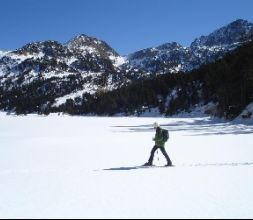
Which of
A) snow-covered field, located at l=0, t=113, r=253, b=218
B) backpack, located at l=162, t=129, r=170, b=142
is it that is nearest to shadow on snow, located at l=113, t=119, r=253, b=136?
snow-covered field, located at l=0, t=113, r=253, b=218

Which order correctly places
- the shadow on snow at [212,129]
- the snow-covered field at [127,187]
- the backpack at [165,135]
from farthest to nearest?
the shadow on snow at [212,129] → the backpack at [165,135] → the snow-covered field at [127,187]

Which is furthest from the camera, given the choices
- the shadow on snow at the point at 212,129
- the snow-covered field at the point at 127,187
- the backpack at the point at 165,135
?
the shadow on snow at the point at 212,129

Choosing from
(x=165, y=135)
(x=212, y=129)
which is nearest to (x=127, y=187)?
(x=165, y=135)

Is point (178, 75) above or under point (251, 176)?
above

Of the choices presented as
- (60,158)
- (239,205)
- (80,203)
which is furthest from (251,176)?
(60,158)

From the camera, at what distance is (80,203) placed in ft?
34.7

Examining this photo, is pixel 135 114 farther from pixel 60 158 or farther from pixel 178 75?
pixel 60 158

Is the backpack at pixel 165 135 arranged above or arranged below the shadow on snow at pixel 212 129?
above

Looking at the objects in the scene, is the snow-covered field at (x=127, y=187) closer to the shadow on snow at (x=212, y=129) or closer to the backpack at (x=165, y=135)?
the backpack at (x=165, y=135)

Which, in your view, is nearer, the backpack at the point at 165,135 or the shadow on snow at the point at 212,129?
the backpack at the point at 165,135

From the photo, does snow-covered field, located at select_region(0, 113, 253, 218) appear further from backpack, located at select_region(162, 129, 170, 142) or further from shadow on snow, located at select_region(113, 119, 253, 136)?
shadow on snow, located at select_region(113, 119, 253, 136)

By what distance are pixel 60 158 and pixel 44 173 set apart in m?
5.32

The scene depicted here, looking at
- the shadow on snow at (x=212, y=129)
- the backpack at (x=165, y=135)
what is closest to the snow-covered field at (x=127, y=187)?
the backpack at (x=165, y=135)

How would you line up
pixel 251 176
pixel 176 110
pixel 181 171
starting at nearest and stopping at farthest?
1. pixel 251 176
2. pixel 181 171
3. pixel 176 110
